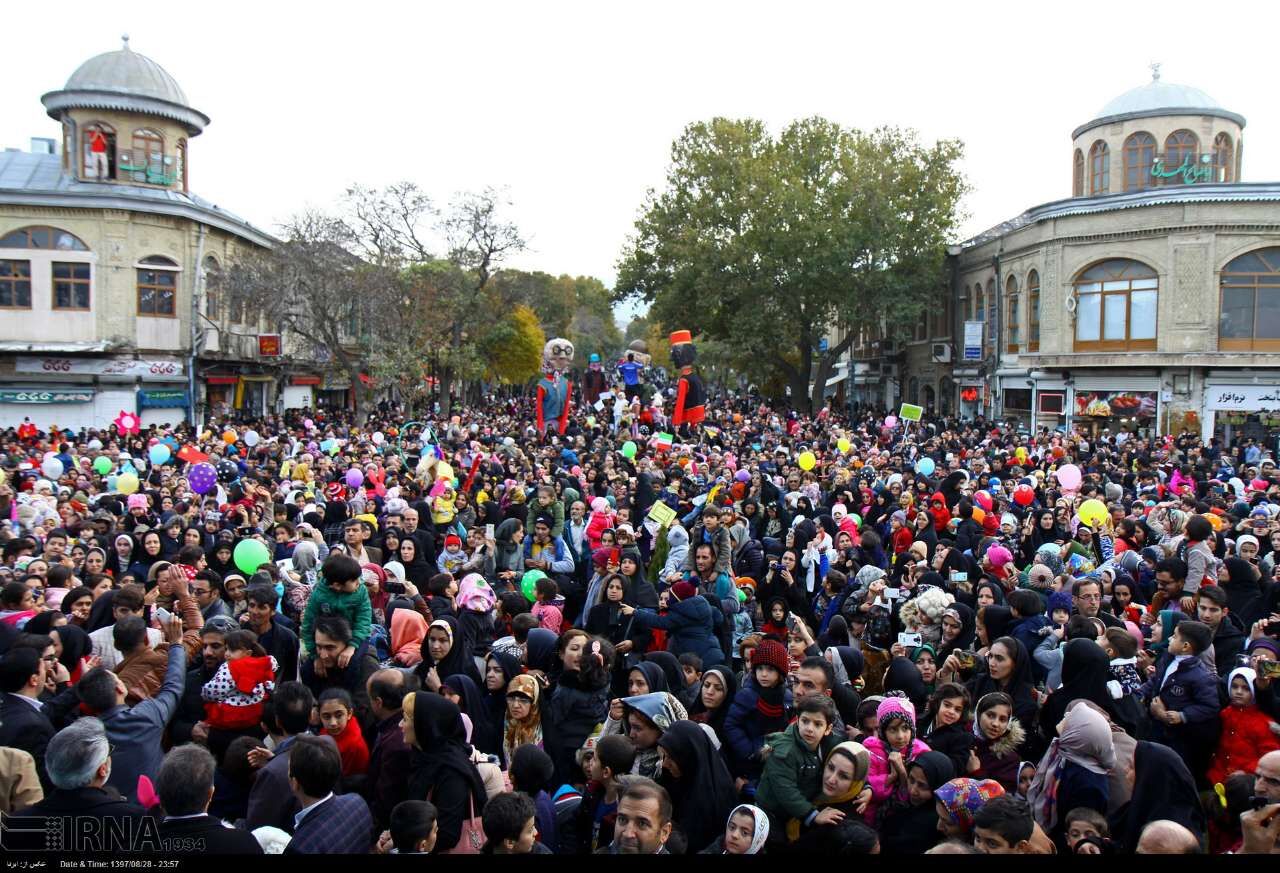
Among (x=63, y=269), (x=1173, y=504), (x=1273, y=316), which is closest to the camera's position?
(x=1173, y=504)

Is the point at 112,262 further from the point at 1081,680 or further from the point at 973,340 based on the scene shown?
the point at 1081,680

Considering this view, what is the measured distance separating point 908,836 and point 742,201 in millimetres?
31181

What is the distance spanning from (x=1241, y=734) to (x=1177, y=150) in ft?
110

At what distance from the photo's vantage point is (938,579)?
7.40 m

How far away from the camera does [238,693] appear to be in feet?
16.0

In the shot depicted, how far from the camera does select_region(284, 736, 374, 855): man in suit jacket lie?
371 cm

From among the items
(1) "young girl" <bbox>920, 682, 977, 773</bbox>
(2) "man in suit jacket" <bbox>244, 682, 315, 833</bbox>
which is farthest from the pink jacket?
(2) "man in suit jacket" <bbox>244, 682, 315, 833</bbox>

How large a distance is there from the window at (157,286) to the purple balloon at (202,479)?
20.8 meters

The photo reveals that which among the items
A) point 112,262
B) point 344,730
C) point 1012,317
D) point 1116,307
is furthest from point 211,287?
point 344,730

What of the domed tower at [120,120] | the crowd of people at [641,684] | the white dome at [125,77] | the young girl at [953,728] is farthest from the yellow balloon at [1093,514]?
the white dome at [125,77]

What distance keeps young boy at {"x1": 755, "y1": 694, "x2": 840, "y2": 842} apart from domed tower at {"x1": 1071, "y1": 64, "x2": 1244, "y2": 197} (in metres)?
32.9

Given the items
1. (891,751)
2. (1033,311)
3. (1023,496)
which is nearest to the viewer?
(891,751)

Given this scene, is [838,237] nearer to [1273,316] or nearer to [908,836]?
[1273,316]

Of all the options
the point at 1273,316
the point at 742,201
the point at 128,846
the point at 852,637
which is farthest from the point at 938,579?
the point at 742,201
